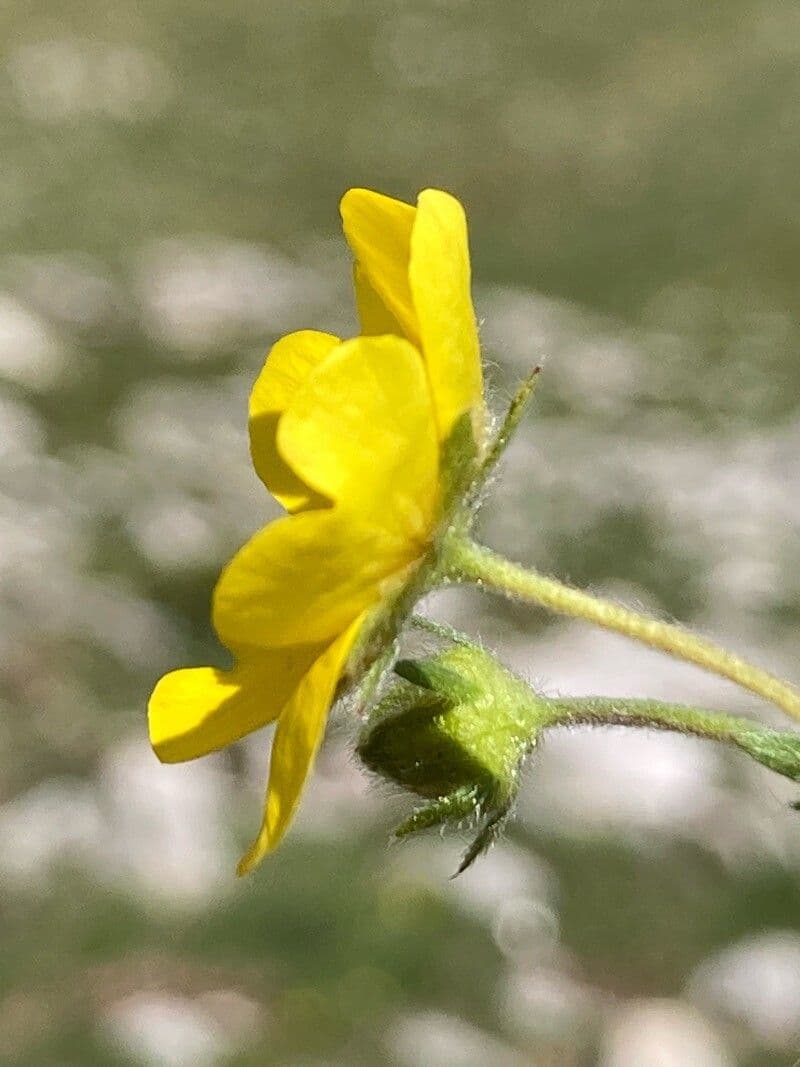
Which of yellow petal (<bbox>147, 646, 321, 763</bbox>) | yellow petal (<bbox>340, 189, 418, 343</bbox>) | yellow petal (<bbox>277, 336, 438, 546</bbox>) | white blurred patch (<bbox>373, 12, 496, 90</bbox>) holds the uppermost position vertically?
white blurred patch (<bbox>373, 12, 496, 90</bbox>)

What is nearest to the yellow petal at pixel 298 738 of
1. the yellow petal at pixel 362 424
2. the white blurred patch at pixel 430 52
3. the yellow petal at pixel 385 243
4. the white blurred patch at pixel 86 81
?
the yellow petal at pixel 362 424

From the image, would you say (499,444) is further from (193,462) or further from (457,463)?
(193,462)

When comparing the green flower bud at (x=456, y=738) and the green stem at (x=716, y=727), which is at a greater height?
the green stem at (x=716, y=727)

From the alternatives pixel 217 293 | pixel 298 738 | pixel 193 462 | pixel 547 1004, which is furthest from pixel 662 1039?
pixel 217 293

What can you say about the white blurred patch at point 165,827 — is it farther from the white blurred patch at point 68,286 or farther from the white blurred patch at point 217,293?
the white blurred patch at point 68,286

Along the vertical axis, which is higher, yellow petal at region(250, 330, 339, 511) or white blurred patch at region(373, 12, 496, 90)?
white blurred patch at region(373, 12, 496, 90)

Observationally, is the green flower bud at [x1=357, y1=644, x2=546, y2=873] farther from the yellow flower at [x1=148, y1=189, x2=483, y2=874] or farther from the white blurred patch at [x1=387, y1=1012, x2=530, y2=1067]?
the white blurred patch at [x1=387, y1=1012, x2=530, y2=1067]

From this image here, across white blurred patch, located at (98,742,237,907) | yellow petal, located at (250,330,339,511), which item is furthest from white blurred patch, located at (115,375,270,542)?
yellow petal, located at (250,330,339,511)
